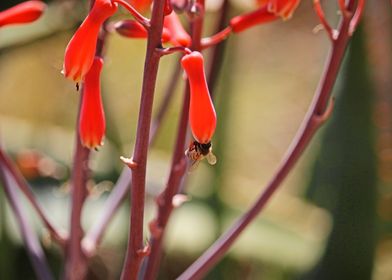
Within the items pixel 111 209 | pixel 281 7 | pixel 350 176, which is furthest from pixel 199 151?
pixel 350 176

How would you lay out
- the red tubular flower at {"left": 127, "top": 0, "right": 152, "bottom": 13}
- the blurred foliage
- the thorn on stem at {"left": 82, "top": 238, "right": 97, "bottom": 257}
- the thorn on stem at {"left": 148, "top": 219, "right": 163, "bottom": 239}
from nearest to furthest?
the red tubular flower at {"left": 127, "top": 0, "right": 152, "bottom": 13} → the thorn on stem at {"left": 148, "top": 219, "right": 163, "bottom": 239} → the thorn on stem at {"left": 82, "top": 238, "right": 97, "bottom": 257} → the blurred foliage

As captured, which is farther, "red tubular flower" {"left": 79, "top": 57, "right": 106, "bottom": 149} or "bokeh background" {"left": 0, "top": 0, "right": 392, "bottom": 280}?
"bokeh background" {"left": 0, "top": 0, "right": 392, "bottom": 280}

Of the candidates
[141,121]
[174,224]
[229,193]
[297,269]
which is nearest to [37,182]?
[174,224]

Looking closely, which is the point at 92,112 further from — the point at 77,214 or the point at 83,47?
the point at 77,214

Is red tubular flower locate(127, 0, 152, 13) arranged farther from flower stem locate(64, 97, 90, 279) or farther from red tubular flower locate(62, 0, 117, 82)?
flower stem locate(64, 97, 90, 279)

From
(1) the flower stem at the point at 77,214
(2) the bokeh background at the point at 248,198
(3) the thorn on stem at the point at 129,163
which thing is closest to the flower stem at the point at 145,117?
(3) the thorn on stem at the point at 129,163

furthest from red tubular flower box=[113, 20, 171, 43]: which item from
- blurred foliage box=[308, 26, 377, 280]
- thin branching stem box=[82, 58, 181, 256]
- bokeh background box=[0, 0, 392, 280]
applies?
blurred foliage box=[308, 26, 377, 280]
